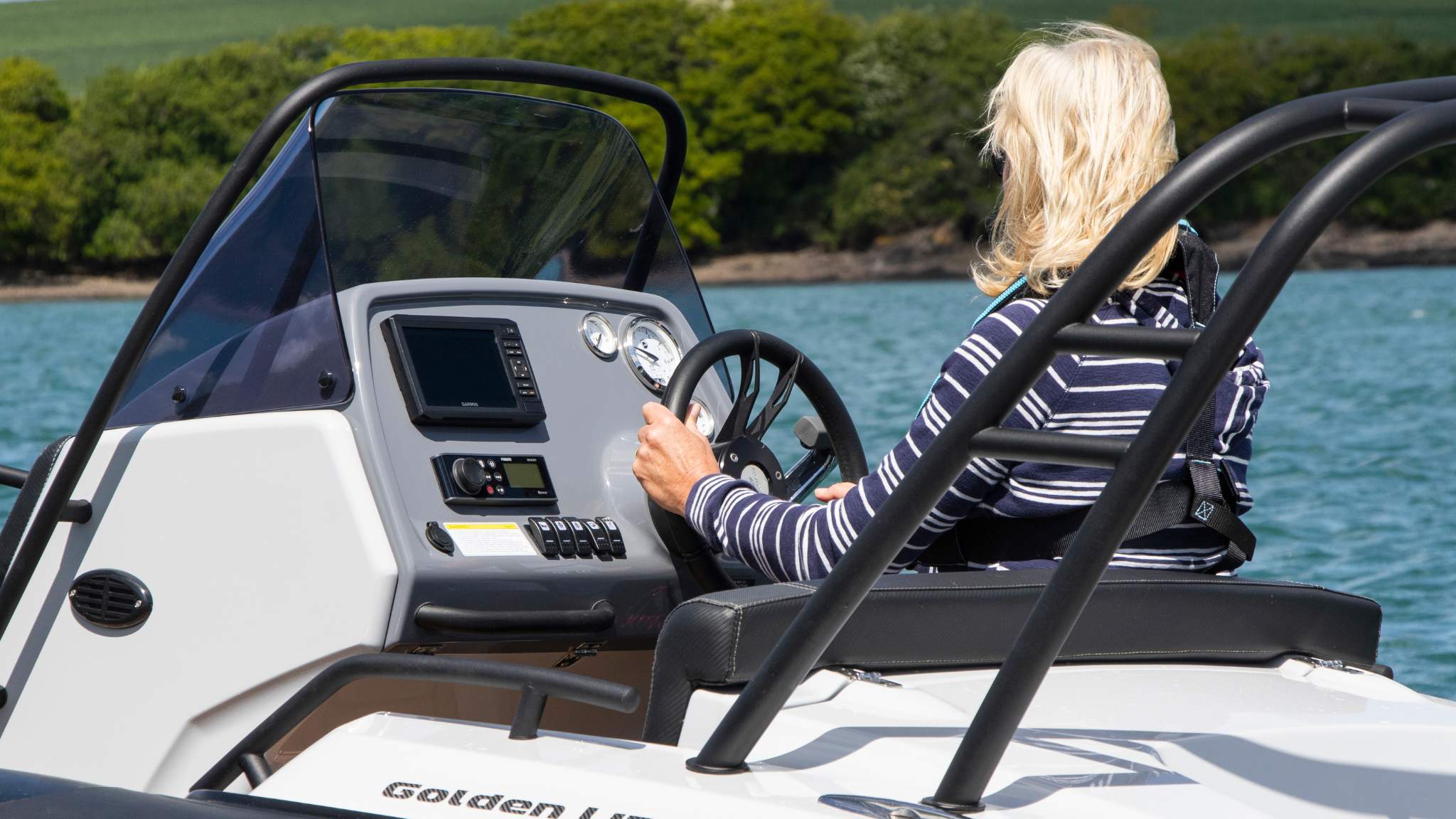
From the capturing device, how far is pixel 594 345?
2449 millimetres

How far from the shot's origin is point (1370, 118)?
1.19m

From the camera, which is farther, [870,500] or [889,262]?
[889,262]

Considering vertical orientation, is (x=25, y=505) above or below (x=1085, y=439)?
below

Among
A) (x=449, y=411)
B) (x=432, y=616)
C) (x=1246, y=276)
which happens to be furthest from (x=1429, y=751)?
(x=449, y=411)

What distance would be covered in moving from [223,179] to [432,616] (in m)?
0.68

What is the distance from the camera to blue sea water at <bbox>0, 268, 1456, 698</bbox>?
24.8 ft

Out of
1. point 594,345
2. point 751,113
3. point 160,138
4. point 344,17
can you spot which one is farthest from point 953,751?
point 344,17

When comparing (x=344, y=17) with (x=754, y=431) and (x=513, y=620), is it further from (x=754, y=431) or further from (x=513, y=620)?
(x=513, y=620)

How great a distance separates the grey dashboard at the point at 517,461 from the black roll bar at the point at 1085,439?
2.72 ft

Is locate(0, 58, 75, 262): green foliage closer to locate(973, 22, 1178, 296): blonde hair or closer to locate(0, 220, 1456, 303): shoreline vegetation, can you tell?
locate(0, 220, 1456, 303): shoreline vegetation

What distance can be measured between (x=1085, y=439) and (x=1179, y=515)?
0.68 m

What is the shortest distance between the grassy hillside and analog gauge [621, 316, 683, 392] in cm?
6921

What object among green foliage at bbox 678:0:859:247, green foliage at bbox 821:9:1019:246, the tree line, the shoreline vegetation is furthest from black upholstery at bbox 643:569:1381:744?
green foliage at bbox 678:0:859:247

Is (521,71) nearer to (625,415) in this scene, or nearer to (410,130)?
(410,130)
